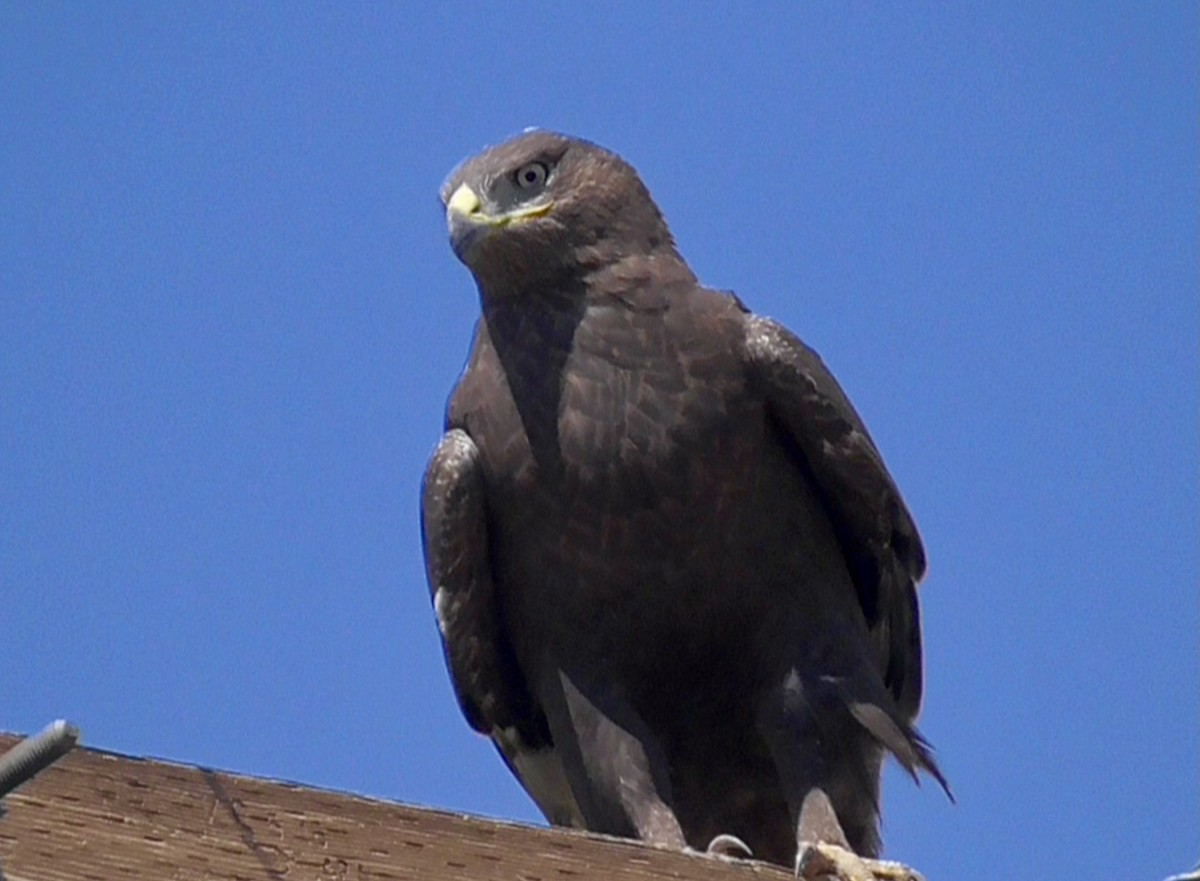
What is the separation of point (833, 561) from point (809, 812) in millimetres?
675

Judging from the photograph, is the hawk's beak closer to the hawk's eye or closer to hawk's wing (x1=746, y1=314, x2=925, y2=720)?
the hawk's eye

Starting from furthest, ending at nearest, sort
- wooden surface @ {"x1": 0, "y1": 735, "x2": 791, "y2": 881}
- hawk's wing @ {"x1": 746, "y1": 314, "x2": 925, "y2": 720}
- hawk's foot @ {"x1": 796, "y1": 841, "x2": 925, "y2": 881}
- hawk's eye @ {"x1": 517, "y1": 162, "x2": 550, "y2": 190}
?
hawk's eye @ {"x1": 517, "y1": 162, "x2": 550, "y2": 190}
hawk's wing @ {"x1": 746, "y1": 314, "x2": 925, "y2": 720}
hawk's foot @ {"x1": 796, "y1": 841, "x2": 925, "y2": 881}
wooden surface @ {"x1": 0, "y1": 735, "x2": 791, "y2": 881}

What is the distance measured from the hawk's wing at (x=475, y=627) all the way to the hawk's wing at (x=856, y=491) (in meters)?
0.70

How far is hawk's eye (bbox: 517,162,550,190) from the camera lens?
5.07m

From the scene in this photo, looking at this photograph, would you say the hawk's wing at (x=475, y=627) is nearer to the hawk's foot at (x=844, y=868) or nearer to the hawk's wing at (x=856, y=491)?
the hawk's wing at (x=856, y=491)

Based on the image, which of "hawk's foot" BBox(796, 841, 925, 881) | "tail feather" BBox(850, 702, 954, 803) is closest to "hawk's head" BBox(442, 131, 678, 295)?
"tail feather" BBox(850, 702, 954, 803)

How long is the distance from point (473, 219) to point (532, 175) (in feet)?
0.68

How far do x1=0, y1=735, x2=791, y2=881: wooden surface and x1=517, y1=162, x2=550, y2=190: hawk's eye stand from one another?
2234mm

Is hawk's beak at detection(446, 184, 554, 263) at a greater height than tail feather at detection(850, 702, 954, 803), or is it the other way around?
hawk's beak at detection(446, 184, 554, 263)

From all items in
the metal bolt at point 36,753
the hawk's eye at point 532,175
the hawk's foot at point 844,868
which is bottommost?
the hawk's foot at point 844,868

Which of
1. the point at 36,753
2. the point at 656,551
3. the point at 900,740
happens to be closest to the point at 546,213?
the point at 656,551

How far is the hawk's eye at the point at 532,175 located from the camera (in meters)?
5.07

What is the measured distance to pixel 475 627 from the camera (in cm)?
483

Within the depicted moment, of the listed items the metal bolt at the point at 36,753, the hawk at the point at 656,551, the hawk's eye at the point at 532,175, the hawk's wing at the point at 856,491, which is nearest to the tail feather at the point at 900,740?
the hawk at the point at 656,551
